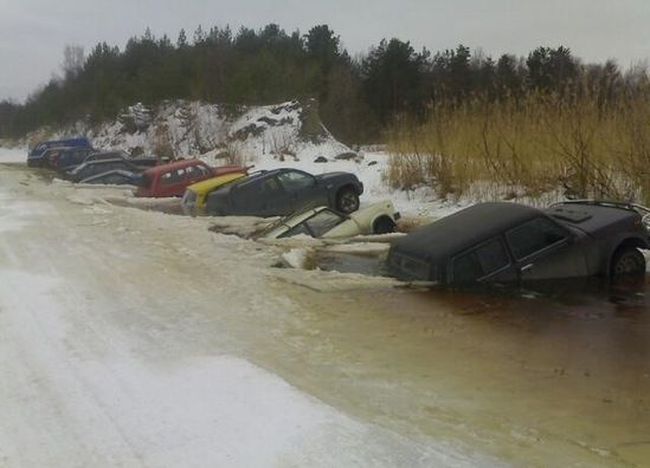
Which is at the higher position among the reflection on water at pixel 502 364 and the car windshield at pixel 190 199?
the car windshield at pixel 190 199

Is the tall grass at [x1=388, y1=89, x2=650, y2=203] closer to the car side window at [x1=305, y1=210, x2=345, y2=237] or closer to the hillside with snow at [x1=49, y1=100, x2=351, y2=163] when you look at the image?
the car side window at [x1=305, y1=210, x2=345, y2=237]

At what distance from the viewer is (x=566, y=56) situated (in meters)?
52.8

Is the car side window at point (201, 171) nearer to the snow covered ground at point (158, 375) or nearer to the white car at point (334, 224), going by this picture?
the white car at point (334, 224)

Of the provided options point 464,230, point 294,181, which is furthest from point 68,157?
point 464,230

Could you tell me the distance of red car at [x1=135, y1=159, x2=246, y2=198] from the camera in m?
24.1

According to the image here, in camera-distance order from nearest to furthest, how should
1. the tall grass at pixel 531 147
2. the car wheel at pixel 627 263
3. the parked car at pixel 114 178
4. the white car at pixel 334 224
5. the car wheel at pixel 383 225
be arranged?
the car wheel at pixel 627 263 < the white car at pixel 334 224 < the car wheel at pixel 383 225 < the tall grass at pixel 531 147 < the parked car at pixel 114 178

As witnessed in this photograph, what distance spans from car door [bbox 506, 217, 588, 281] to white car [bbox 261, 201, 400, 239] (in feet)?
13.8

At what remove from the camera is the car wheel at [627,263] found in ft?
33.2

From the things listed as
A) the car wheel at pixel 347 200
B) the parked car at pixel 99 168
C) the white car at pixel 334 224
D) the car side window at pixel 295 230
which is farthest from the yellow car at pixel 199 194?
the parked car at pixel 99 168

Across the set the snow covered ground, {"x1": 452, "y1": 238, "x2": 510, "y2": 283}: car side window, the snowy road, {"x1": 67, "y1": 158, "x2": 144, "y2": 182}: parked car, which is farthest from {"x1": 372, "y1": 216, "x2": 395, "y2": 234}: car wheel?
{"x1": 67, "y1": 158, "x2": 144, "y2": 182}: parked car

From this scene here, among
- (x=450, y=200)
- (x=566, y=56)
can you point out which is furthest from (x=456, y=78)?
(x=450, y=200)

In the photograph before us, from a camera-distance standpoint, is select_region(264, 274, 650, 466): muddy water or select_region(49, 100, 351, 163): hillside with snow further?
select_region(49, 100, 351, 163): hillside with snow

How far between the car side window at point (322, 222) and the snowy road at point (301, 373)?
2.63 m

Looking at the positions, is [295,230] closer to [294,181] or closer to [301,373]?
[294,181]
